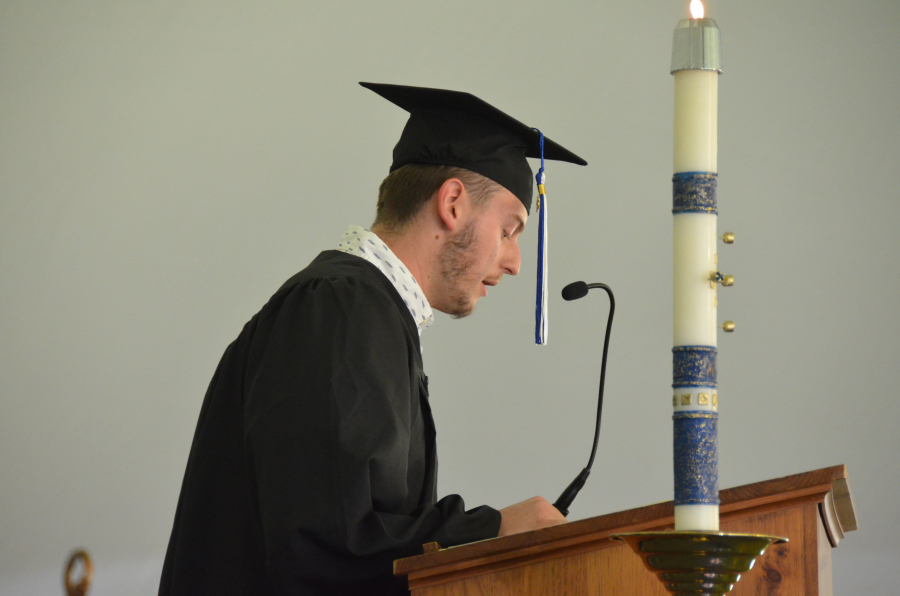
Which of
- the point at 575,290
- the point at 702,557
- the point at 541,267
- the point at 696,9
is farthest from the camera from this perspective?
the point at 541,267

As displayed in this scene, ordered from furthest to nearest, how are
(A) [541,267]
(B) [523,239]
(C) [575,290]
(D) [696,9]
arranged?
(B) [523,239], (A) [541,267], (C) [575,290], (D) [696,9]

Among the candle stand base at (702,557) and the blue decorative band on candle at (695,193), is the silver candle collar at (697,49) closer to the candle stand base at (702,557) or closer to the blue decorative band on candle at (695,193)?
the blue decorative band on candle at (695,193)

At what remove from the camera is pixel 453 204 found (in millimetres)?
1663

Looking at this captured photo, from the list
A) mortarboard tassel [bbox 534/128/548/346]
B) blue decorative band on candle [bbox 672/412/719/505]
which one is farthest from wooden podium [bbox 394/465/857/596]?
mortarboard tassel [bbox 534/128/548/346]

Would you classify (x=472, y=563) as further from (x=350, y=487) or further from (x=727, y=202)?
(x=727, y=202)

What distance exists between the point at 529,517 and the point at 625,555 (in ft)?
0.76

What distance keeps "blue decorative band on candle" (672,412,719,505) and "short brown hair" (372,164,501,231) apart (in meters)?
0.98

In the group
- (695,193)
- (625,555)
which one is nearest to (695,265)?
(695,193)

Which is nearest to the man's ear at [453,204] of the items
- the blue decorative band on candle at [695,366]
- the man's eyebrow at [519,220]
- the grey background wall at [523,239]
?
the man's eyebrow at [519,220]

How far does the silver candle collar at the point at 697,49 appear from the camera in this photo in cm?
77

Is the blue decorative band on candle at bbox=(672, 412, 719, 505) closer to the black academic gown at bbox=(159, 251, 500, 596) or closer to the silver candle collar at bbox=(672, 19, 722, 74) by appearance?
the silver candle collar at bbox=(672, 19, 722, 74)

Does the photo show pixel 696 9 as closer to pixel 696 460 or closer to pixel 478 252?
pixel 696 460

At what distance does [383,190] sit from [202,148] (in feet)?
6.18

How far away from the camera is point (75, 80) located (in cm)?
342
